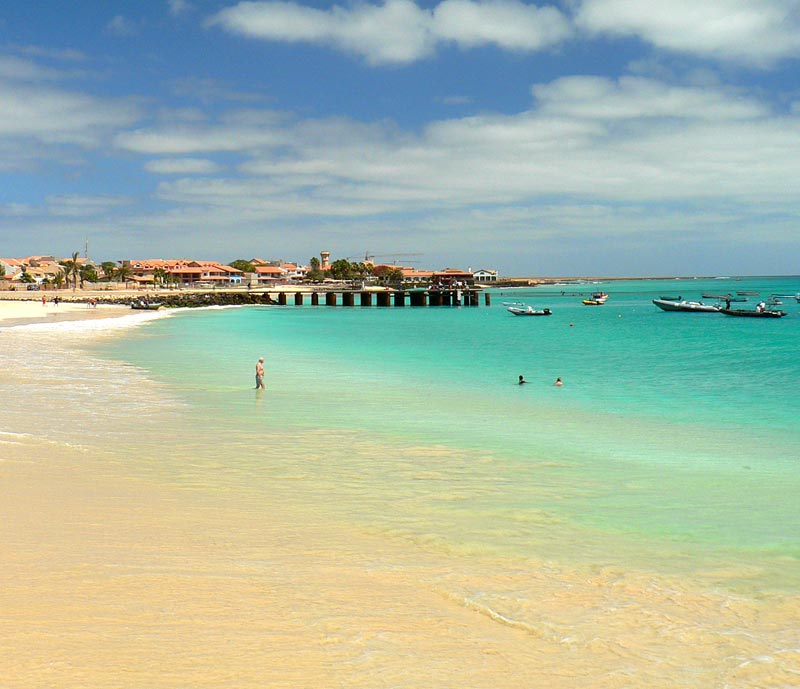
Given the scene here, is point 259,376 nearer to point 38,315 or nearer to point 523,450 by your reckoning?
point 523,450

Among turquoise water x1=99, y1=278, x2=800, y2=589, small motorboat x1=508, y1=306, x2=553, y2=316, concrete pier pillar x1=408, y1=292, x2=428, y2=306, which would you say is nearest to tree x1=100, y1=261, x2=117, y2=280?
concrete pier pillar x1=408, y1=292, x2=428, y2=306

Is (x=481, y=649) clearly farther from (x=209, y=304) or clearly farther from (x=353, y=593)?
(x=209, y=304)

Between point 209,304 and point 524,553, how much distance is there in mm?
93206

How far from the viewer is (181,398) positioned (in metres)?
18.6

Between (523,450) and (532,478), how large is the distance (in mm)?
2146

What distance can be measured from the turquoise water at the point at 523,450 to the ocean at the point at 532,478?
0.17ft

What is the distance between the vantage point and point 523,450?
43.4ft

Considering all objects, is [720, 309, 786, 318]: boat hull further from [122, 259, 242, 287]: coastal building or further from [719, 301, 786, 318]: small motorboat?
[122, 259, 242, 287]: coastal building

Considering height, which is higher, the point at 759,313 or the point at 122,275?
the point at 122,275

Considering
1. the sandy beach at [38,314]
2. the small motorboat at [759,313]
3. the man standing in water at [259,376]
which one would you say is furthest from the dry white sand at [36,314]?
the small motorboat at [759,313]

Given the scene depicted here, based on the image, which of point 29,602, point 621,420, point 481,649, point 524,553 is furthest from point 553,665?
point 621,420

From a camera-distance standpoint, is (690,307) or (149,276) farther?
(149,276)

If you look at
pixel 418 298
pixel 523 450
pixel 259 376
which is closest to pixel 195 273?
pixel 418 298

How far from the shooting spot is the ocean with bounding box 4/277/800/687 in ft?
19.9
